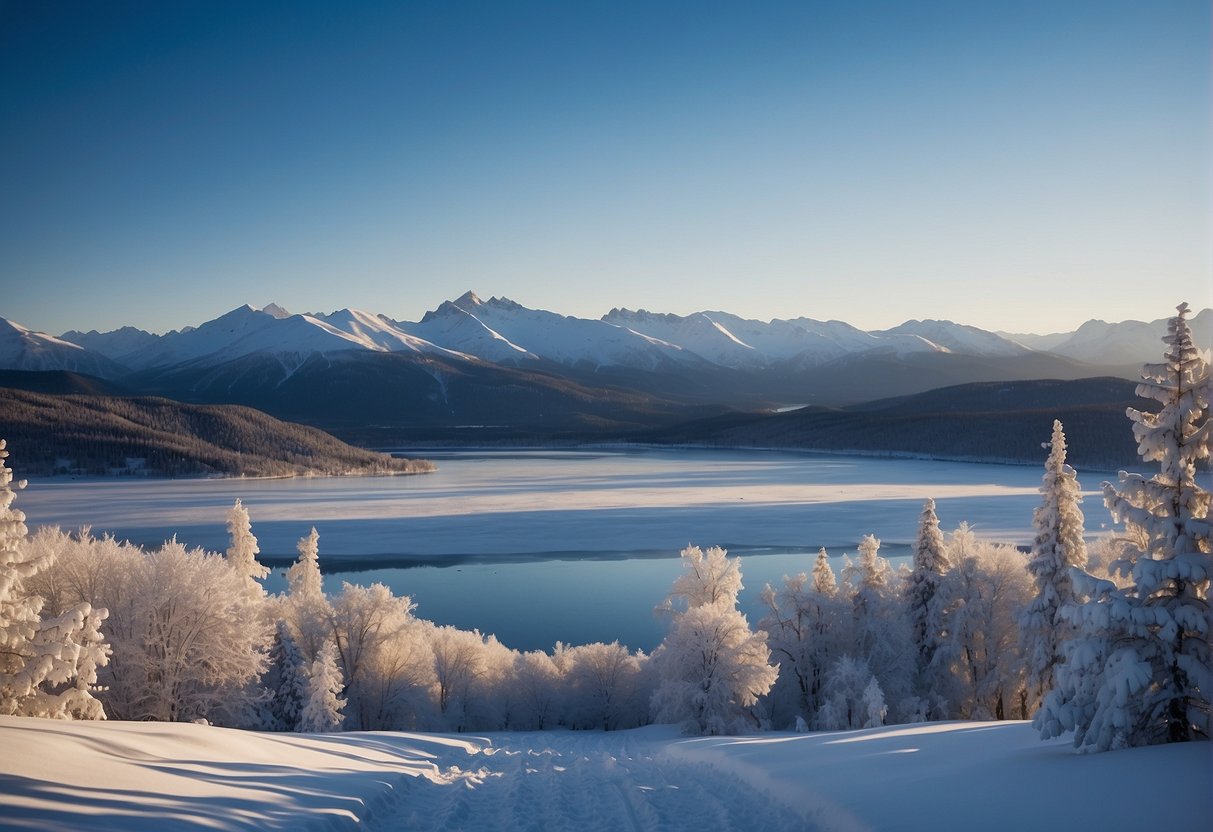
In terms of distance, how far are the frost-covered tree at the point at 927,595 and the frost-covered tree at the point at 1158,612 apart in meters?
18.5

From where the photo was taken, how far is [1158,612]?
35.8ft

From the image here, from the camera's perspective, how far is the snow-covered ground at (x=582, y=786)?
9.45 m

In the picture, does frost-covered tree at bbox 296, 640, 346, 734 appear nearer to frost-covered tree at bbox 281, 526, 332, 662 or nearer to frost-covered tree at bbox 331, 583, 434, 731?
frost-covered tree at bbox 331, 583, 434, 731

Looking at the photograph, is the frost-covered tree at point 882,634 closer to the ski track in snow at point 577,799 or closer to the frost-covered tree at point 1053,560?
the frost-covered tree at point 1053,560

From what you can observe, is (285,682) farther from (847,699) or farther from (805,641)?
(805,641)

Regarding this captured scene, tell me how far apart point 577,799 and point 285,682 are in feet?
57.6

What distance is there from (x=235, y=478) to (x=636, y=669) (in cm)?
11421

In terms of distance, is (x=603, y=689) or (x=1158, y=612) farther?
(x=603, y=689)

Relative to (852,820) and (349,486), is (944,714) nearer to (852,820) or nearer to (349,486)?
(852,820)

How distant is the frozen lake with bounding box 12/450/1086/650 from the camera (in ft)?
161

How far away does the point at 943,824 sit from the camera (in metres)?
10.1

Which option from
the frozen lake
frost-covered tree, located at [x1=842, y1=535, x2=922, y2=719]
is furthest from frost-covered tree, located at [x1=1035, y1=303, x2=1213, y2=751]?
the frozen lake

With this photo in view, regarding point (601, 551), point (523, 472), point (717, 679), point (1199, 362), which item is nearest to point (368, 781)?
point (1199, 362)

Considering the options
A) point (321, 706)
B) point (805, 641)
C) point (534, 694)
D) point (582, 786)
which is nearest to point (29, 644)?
point (321, 706)
